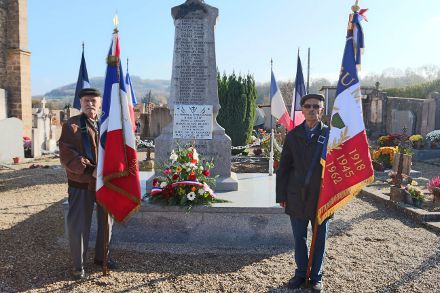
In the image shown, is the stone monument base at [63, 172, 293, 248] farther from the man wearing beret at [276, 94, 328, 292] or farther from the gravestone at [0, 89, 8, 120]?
the gravestone at [0, 89, 8, 120]

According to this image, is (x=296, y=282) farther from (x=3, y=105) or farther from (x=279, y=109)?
(x=3, y=105)

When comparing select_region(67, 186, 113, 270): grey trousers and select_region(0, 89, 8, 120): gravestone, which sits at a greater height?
select_region(0, 89, 8, 120): gravestone

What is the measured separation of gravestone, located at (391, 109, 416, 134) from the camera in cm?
1834

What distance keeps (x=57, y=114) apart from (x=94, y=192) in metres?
23.8

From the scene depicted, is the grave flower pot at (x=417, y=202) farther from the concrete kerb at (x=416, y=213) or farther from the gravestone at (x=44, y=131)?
the gravestone at (x=44, y=131)

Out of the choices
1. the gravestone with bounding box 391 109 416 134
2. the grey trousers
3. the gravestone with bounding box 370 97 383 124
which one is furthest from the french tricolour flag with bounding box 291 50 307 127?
the gravestone with bounding box 370 97 383 124

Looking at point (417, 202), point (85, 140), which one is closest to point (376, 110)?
point (417, 202)

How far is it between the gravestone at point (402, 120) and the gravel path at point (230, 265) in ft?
44.5

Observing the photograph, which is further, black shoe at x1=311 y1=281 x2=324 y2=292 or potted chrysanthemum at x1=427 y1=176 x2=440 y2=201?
potted chrysanthemum at x1=427 y1=176 x2=440 y2=201

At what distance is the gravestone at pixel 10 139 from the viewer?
41.9 ft

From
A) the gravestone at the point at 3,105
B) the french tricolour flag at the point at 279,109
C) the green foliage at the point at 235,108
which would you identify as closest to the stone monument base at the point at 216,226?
the french tricolour flag at the point at 279,109

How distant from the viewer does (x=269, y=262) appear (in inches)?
178

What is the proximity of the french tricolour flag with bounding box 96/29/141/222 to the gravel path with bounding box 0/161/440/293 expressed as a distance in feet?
2.37

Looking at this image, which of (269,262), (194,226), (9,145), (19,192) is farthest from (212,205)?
(9,145)
